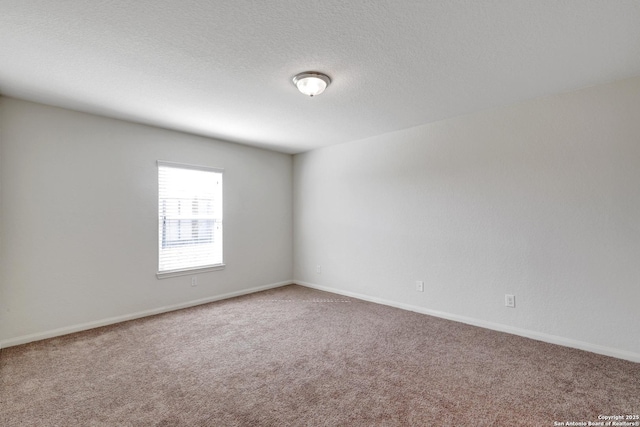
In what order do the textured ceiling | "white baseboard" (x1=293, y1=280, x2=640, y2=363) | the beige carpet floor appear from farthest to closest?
"white baseboard" (x1=293, y1=280, x2=640, y2=363)
the beige carpet floor
the textured ceiling

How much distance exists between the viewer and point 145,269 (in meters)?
3.67

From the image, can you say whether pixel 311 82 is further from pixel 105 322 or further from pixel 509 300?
pixel 105 322

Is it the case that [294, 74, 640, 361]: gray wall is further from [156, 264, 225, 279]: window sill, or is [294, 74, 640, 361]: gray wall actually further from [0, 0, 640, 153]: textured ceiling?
[156, 264, 225, 279]: window sill

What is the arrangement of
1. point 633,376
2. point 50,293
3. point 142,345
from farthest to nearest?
point 50,293 < point 142,345 < point 633,376

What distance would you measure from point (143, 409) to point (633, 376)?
11.5ft

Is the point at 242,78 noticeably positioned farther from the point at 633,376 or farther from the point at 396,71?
the point at 633,376

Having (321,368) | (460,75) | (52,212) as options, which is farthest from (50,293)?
(460,75)

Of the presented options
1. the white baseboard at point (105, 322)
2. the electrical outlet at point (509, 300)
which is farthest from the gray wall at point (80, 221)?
the electrical outlet at point (509, 300)

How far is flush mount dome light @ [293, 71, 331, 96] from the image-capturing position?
7.86 feet

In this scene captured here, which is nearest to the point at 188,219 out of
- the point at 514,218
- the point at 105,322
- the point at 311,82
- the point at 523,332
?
the point at 105,322

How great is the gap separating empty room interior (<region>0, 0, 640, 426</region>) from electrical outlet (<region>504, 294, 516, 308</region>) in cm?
2

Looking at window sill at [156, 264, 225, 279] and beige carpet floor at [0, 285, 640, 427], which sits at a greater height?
window sill at [156, 264, 225, 279]

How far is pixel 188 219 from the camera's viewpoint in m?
4.12

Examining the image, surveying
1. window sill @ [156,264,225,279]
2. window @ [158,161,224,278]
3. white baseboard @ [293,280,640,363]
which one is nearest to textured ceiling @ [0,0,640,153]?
window @ [158,161,224,278]
